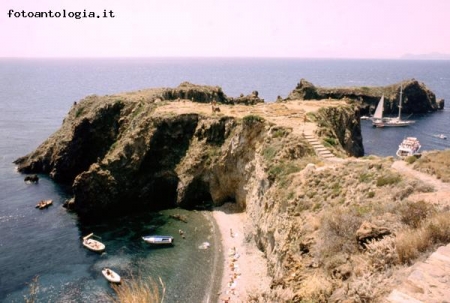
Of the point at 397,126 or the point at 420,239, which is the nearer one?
the point at 420,239

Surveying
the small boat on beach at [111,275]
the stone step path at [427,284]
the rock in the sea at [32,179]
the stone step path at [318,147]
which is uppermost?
the stone step path at [427,284]

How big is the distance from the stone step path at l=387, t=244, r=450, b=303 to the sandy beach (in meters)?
21.0

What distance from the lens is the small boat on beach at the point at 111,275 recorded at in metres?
39.2

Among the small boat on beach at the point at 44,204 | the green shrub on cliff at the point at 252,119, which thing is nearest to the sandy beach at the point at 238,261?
the green shrub on cliff at the point at 252,119

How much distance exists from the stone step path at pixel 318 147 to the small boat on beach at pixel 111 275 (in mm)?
25640

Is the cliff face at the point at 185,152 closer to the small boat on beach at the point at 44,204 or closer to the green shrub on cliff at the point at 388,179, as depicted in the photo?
the small boat on beach at the point at 44,204

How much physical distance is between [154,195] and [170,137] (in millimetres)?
10283

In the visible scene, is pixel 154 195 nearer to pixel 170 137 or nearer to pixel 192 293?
pixel 170 137

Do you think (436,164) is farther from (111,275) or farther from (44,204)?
(44,204)

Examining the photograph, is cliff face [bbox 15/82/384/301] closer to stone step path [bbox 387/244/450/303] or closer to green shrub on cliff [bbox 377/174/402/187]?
green shrub on cliff [bbox 377/174/402/187]

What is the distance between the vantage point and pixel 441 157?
27.7 m

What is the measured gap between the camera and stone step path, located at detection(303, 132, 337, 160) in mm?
39500

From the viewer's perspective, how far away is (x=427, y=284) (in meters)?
10.5

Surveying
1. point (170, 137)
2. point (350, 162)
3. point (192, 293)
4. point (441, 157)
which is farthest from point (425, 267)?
point (170, 137)
